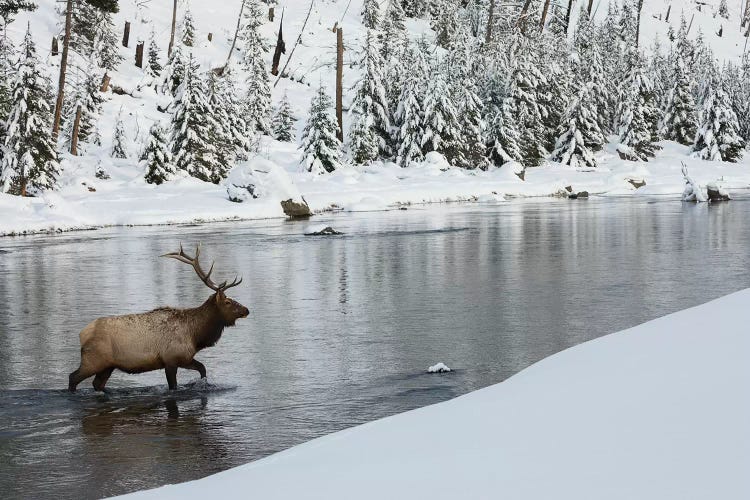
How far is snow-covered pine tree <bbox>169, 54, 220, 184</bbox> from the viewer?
4966 centimetres

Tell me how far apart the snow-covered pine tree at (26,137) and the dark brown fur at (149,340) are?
30908 mm

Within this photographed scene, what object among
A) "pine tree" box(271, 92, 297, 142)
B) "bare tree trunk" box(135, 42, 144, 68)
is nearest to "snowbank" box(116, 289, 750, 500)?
"pine tree" box(271, 92, 297, 142)

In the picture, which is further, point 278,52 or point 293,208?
point 278,52

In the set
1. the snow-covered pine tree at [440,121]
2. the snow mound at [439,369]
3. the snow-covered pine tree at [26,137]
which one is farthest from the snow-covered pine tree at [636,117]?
the snow mound at [439,369]

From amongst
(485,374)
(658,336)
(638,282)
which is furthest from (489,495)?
(638,282)

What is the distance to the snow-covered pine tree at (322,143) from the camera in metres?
54.0

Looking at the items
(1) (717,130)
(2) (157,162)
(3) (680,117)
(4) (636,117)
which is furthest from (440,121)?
(3) (680,117)

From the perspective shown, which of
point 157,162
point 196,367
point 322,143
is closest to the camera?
point 196,367

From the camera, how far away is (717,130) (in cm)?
7988

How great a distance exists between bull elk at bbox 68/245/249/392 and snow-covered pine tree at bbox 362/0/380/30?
9260 cm

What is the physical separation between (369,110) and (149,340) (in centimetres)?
5482

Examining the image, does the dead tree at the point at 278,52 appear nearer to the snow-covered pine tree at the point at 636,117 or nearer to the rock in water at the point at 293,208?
the snow-covered pine tree at the point at 636,117

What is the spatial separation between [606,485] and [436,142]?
196ft

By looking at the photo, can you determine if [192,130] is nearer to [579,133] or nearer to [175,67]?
[175,67]
